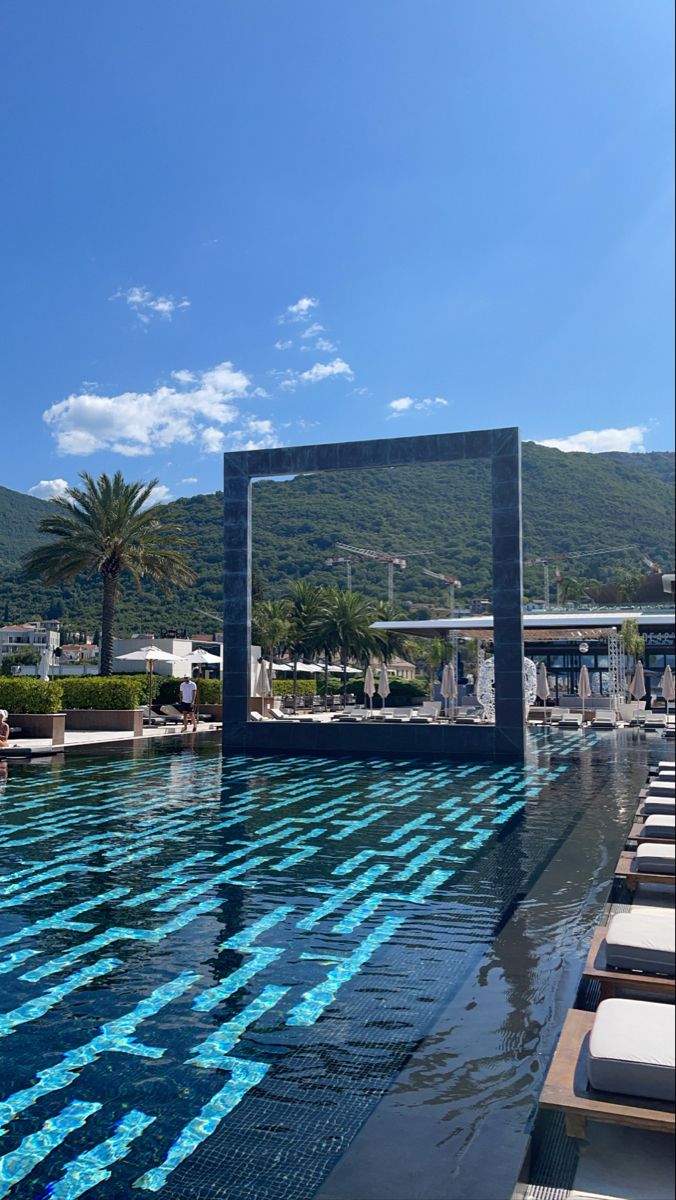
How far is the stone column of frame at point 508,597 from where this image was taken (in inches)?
695

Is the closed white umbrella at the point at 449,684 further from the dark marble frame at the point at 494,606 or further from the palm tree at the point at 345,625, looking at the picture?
the palm tree at the point at 345,625

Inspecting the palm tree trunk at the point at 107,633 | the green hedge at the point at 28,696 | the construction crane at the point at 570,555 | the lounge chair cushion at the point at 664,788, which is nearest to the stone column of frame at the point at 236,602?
the green hedge at the point at 28,696

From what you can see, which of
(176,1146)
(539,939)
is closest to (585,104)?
(539,939)

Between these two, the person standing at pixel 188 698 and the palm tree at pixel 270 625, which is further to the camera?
the palm tree at pixel 270 625

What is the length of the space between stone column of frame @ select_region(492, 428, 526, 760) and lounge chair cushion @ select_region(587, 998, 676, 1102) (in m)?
14.7

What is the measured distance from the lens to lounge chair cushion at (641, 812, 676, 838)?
23.1 feet

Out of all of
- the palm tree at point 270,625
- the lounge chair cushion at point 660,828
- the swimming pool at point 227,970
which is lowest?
the swimming pool at point 227,970

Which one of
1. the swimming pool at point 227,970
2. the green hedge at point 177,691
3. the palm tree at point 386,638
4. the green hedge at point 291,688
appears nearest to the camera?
the swimming pool at point 227,970

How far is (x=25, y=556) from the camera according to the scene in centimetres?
3056

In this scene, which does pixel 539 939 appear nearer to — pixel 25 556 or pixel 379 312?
pixel 379 312

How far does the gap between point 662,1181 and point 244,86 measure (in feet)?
55.9

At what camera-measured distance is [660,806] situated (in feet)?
26.4

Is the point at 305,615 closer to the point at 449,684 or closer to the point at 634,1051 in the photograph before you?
the point at 449,684

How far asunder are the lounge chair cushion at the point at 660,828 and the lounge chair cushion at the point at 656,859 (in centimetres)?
85
